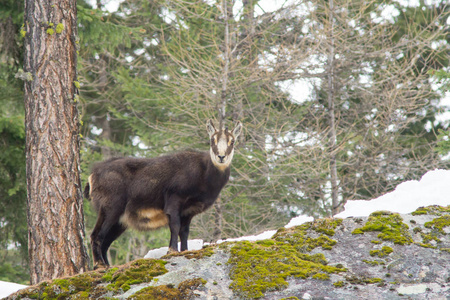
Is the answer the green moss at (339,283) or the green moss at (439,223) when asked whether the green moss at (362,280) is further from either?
the green moss at (439,223)

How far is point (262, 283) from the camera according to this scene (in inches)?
167

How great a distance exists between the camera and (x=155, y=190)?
7824 mm

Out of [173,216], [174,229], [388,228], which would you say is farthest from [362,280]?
[173,216]

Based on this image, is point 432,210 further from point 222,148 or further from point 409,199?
point 222,148

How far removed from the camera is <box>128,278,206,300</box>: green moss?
413 cm

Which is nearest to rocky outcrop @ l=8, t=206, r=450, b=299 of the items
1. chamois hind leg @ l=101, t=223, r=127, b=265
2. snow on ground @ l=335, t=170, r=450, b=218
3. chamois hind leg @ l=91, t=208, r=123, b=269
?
snow on ground @ l=335, t=170, r=450, b=218

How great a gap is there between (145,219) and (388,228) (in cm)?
408

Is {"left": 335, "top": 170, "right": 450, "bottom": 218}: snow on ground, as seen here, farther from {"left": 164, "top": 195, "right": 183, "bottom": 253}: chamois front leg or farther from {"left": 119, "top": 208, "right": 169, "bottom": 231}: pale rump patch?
{"left": 119, "top": 208, "right": 169, "bottom": 231}: pale rump patch

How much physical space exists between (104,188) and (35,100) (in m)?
1.67

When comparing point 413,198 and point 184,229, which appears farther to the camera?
point 184,229

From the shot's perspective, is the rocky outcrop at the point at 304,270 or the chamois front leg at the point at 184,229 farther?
the chamois front leg at the point at 184,229

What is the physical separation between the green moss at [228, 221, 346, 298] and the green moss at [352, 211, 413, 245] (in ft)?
1.20

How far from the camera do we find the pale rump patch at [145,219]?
785 centimetres

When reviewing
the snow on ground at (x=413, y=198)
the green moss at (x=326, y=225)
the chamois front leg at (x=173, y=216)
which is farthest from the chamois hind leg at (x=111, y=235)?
the green moss at (x=326, y=225)
